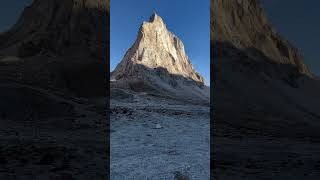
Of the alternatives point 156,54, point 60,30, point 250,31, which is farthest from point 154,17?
point 60,30

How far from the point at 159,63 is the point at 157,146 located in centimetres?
8422

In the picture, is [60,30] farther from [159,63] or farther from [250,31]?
[159,63]

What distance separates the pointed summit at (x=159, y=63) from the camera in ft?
322

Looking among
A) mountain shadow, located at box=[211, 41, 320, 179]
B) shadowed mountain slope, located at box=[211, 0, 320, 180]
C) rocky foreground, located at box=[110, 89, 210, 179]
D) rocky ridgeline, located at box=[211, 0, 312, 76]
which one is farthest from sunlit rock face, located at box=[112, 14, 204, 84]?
rocky foreground, located at box=[110, 89, 210, 179]

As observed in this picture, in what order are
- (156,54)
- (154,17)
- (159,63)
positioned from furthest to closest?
(154,17) → (156,54) → (159,63)

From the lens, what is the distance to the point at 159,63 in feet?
354

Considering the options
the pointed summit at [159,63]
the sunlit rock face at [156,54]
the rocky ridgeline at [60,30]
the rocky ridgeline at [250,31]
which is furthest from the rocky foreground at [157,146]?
the sunlit rock face at [156,54]

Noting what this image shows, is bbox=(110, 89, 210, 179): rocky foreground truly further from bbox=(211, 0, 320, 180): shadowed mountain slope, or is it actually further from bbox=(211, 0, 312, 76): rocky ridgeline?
bbox=(211, 0, 312, 76): rocky ridgeline

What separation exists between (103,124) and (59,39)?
33.3m

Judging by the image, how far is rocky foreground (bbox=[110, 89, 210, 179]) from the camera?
18016 mm

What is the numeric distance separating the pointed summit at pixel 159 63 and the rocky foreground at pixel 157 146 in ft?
169

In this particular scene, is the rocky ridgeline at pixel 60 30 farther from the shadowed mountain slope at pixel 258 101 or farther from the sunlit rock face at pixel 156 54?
the sunlit rock face at pixel 156 54

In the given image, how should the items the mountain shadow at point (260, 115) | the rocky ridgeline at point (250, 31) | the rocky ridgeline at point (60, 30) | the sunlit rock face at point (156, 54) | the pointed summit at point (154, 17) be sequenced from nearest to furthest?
1. the mountain shadow at point (260, 115)
2. the rocky ridgeline at point (60, 30)
3. the rocky ridgeline at point (250, 31)
4. the sunlit rock face at point (156, 54)
5. the pointed summit at point (154, 17)

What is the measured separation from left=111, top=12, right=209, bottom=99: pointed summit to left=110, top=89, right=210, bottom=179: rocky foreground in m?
51.7
